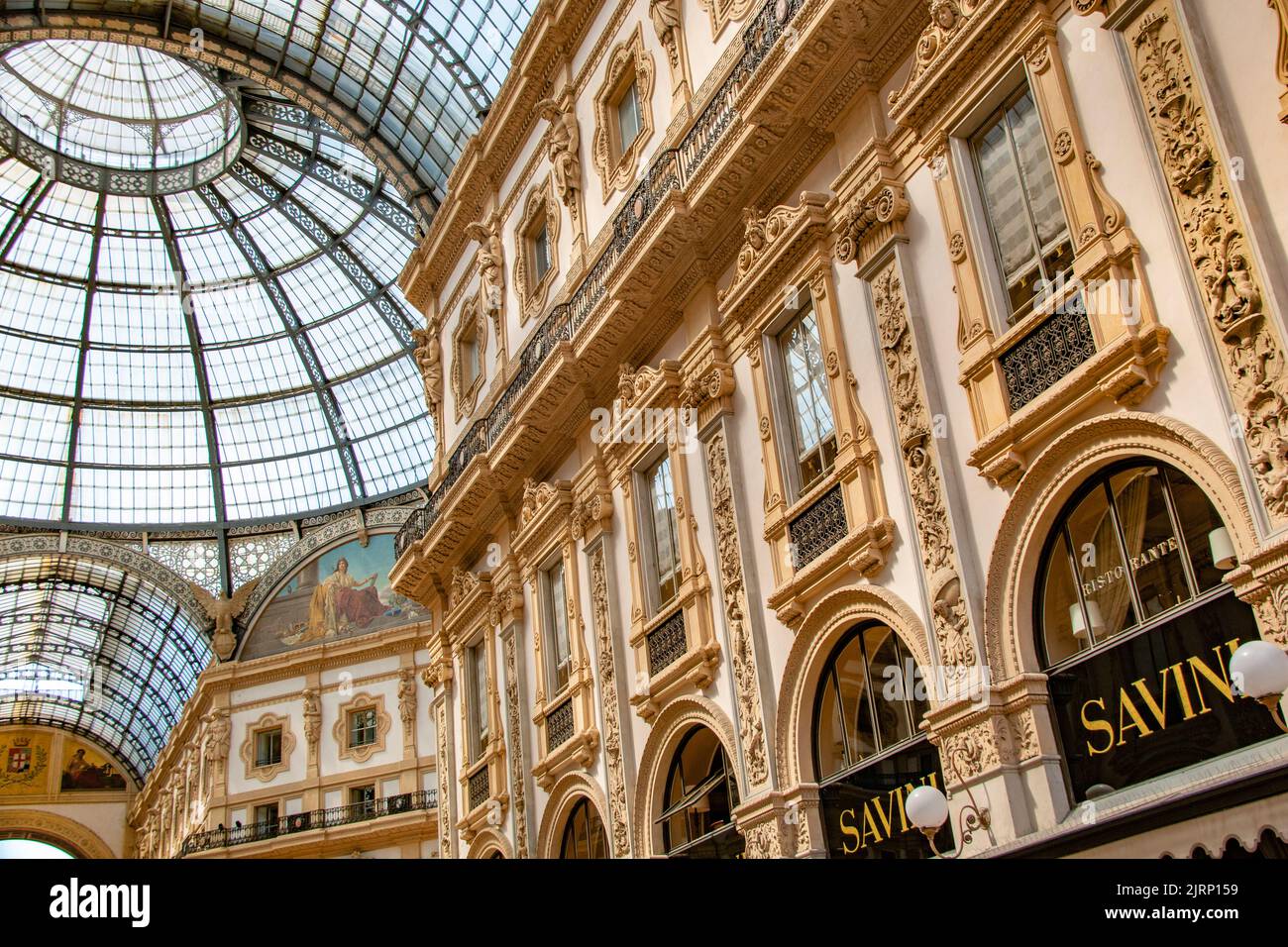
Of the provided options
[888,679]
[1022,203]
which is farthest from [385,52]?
[888,679]

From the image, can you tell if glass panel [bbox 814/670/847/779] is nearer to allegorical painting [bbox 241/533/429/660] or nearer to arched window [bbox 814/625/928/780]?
arched window [bbox 814/625/928/780]

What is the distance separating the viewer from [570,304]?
19.3m

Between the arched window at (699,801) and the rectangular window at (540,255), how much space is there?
361 inches

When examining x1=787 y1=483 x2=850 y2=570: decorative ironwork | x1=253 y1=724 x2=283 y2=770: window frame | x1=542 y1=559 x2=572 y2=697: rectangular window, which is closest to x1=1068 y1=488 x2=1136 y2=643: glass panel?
x1=787 y1=483 x2=850 y2=570: decorative ironwork

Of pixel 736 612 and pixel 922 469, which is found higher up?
pixel 922 469

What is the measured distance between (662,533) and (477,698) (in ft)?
24.4

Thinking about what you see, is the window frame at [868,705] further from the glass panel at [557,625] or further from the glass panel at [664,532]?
the glass panel at [557,625]

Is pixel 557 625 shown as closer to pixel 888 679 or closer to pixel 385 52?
pixel 888 679

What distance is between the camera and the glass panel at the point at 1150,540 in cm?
923

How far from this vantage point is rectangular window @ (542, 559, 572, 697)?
19.6 meters

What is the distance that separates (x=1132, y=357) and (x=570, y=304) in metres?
11.1

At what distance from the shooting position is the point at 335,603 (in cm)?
4216
